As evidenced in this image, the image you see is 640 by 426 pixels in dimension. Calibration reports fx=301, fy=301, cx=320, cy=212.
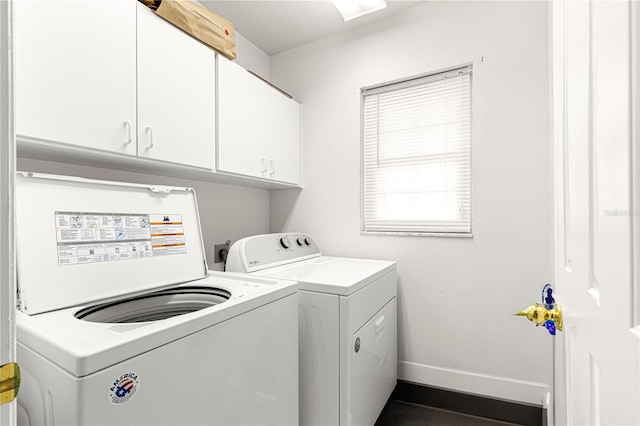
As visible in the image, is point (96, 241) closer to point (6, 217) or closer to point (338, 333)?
point (6, 217)

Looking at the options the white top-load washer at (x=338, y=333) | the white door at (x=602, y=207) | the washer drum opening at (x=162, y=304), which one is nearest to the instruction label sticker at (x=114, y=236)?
the washer drum opening at (x=162, y=304)

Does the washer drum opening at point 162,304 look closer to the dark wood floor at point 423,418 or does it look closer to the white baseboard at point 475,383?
the dark wood floor at point 423,418

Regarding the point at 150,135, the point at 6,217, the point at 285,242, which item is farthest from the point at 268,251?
the point at 6,217

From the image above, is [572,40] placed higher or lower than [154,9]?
lower

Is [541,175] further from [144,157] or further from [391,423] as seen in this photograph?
[144,157]

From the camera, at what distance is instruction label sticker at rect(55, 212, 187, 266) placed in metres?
1.06

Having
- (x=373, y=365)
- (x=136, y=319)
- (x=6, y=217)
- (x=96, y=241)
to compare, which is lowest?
(x=373, y=365)

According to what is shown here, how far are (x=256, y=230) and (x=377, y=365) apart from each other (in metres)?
1.40

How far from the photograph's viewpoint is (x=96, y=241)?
3.74 feet

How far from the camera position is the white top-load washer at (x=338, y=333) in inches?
54.4

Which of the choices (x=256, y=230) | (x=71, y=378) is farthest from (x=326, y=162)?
(x=71, y=378)

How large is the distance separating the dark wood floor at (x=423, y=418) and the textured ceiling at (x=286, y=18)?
8.92ft

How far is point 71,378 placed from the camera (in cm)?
63

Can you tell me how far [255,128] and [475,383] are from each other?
2179 millimetres
